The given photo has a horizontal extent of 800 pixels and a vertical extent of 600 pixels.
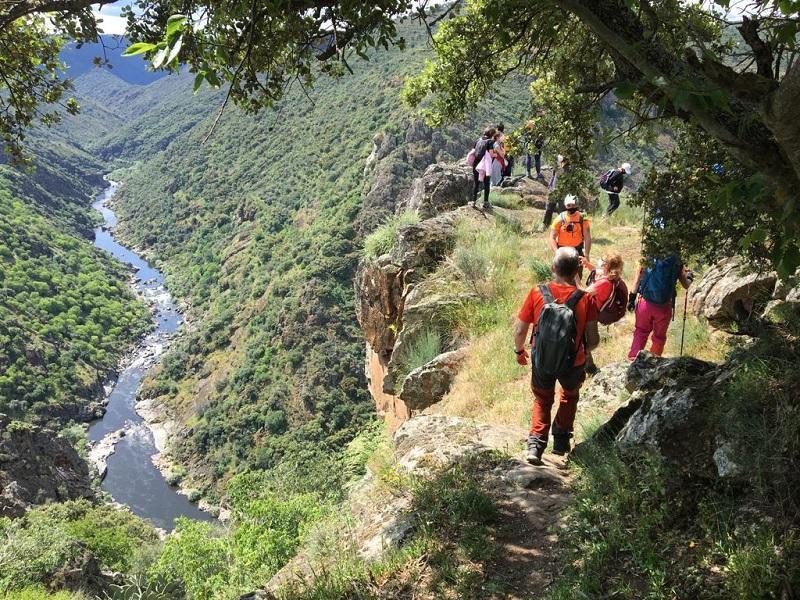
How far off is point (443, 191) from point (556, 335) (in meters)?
9.11

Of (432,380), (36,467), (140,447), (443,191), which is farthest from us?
(140,447)

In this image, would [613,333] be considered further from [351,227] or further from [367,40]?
[351,227]

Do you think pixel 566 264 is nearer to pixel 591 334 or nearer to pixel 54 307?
pixel 591 334

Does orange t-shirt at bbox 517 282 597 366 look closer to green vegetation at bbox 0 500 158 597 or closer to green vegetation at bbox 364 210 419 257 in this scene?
green vegetation at bbox 364 210 419 257

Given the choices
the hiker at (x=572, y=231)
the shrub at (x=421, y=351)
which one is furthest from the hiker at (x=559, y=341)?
the shrub at (x=421, y=351)

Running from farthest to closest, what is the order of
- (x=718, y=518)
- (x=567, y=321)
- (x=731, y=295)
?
1. (x=731, y=295)
2. (x=567, y=321)
3. (x=718, y=518)

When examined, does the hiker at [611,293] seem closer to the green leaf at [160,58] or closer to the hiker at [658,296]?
the hiker at [658,296]

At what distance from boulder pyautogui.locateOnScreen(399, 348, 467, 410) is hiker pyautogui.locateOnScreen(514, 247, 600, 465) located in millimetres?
3158

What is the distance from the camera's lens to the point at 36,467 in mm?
36312

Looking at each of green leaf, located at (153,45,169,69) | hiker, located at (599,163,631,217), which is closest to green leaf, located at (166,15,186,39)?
green leaf, located at (153,45,169,69)

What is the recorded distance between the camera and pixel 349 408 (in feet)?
201

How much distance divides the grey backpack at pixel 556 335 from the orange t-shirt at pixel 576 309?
46mm

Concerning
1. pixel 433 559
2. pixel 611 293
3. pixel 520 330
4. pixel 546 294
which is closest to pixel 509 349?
pixel 611 293

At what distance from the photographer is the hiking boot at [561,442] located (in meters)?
4.39
